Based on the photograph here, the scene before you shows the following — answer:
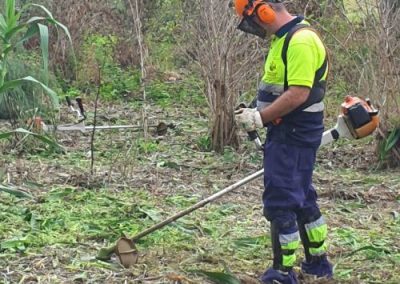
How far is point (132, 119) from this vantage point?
11047 millimetres

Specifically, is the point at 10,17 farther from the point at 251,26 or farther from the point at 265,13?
the point at 265,13

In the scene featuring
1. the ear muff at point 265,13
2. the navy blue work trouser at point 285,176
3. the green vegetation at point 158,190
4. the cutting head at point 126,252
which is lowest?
the green vegetation at point 158,190

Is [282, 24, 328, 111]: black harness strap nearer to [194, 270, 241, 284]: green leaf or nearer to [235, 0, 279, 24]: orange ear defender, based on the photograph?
[235, 0, 279, 24]: orange ear defender

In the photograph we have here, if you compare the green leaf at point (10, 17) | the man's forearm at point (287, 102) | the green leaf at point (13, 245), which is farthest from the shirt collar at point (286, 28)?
the green leaf at point (13, 245)

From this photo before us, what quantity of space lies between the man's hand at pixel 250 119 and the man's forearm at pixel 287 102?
0.16 feet

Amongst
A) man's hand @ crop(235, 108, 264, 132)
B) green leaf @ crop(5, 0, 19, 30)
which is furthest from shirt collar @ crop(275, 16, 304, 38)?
green leaf @ crop(5, 0, 19, 30)

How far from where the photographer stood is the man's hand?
4.50m

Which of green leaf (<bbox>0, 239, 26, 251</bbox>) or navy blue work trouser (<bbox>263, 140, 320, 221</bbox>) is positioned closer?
navy blue work trouser (<bbox>263, 140, 320, 221</bbox>)

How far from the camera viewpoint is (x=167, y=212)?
6.30m

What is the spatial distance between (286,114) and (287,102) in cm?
Result: 9

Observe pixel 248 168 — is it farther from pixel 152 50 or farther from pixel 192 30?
pixel 152 50

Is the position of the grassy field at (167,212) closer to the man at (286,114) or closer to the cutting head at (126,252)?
the cutting head at (126,252)

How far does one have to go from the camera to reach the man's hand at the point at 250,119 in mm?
4504

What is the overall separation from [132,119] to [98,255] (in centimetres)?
616
